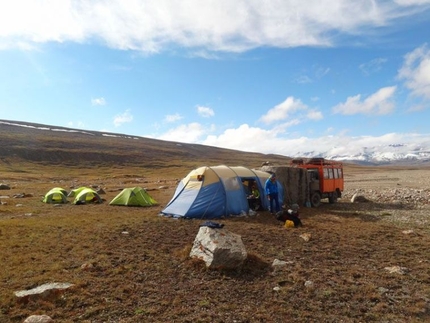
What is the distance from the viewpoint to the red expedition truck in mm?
24250

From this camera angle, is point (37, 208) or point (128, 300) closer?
point (128, 300)

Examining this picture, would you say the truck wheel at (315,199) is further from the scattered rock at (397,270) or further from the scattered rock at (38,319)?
the scattered rock at (38,319)

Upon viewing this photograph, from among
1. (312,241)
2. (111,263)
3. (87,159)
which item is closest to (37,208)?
(111,263)

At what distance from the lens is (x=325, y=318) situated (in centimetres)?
677

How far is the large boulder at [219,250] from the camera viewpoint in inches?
361

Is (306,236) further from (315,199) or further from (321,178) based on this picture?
(321,178)

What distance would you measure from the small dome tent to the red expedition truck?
7.22 meters

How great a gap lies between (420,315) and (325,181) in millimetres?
18114

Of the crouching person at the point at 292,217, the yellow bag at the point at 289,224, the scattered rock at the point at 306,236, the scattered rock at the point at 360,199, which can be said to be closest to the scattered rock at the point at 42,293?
the scattered rock at the point at 306,236

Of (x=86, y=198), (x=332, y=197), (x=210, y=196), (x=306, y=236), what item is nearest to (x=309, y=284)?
(x=306, y=236)

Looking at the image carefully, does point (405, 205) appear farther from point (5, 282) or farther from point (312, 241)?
point (5, 282)

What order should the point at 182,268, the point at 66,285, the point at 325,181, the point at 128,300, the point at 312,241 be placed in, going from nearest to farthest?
the point at 128,300 → the point at 66,285 → the point at 182,268 → the point at 312,241 → the point at 325,181

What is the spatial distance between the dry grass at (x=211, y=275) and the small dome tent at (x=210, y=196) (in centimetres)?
259

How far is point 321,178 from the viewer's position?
2436cm
